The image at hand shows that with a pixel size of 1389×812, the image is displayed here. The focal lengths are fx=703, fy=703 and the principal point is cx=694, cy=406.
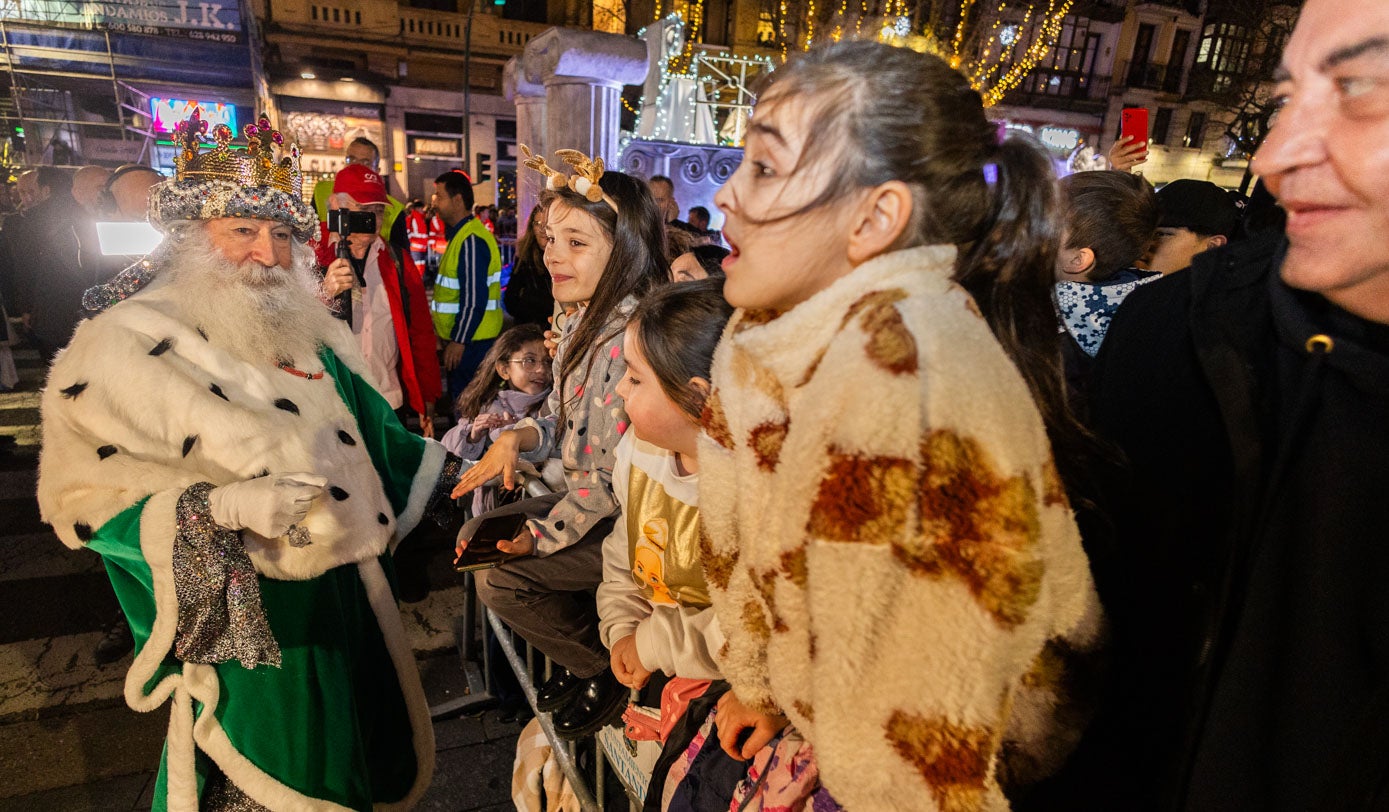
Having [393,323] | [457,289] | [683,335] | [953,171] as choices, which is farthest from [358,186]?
[953,171]

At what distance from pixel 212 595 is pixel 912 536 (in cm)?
195

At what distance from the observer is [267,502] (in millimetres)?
1813

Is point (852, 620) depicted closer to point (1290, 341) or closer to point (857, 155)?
point (857, 155)

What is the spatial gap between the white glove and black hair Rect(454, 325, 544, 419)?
81.0 inches

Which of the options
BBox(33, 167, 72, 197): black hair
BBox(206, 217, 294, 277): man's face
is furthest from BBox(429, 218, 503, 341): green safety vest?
BBox(33, 167, 72, 197): black hair

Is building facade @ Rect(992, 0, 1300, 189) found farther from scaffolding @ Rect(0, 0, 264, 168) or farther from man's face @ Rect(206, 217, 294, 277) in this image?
man's face @ Rect(206, 217, 294, 277)

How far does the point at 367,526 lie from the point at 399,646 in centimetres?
46

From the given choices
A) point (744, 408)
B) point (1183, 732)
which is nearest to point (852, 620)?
point (744, 408)

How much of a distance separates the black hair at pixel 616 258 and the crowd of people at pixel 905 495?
2.78 ft

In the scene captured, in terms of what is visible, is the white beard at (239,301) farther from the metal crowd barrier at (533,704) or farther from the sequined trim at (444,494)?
the metal crowd barrier at (533,704)

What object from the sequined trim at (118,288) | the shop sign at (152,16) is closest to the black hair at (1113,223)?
the sequined trim at (118,288)

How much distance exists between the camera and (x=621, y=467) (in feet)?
6.66

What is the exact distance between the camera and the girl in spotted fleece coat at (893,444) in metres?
0.79

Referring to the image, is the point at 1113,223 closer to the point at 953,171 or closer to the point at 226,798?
the point at 953,171
